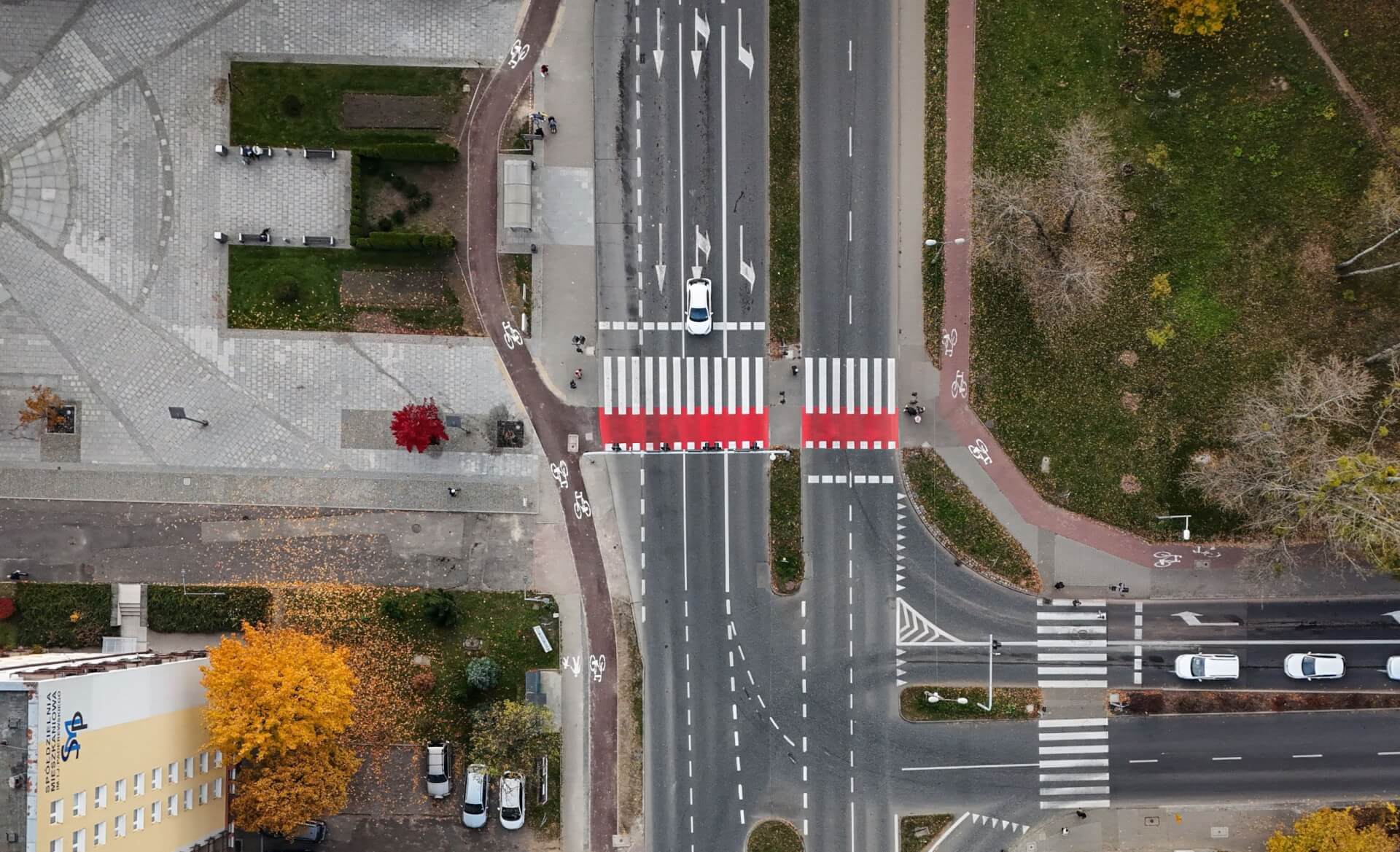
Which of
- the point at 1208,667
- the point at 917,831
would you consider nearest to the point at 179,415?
the point at 917,831

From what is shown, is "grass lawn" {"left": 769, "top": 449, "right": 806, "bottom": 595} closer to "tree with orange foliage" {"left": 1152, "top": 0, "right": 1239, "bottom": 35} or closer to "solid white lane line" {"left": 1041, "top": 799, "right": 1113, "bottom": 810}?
"solid white lane line" {"left": 1041, "top": 799, "right": 1113, "bottom": 810}

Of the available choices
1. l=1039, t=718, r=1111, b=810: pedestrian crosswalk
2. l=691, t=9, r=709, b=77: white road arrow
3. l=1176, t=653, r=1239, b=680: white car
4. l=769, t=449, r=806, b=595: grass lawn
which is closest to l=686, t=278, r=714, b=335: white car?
l=769, t=449, r=806, b=595: grass lawn

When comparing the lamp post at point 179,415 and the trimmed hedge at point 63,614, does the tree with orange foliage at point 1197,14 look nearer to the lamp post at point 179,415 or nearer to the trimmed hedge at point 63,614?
the lamp post at point 179,415

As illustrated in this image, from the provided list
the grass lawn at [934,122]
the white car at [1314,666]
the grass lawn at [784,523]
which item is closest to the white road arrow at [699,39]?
the grass lawn at [934,122]

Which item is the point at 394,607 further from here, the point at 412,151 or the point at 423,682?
the point at 412,151

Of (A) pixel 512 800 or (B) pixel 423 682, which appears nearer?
(A) pixel 512 800

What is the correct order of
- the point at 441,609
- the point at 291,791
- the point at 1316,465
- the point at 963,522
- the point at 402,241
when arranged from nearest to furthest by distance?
the point at 291,791, the point at 1316,465, the point at 441,609, the point at 402,241, the point at 963,522

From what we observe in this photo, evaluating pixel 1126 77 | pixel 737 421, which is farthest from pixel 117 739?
pixel 1126 77
